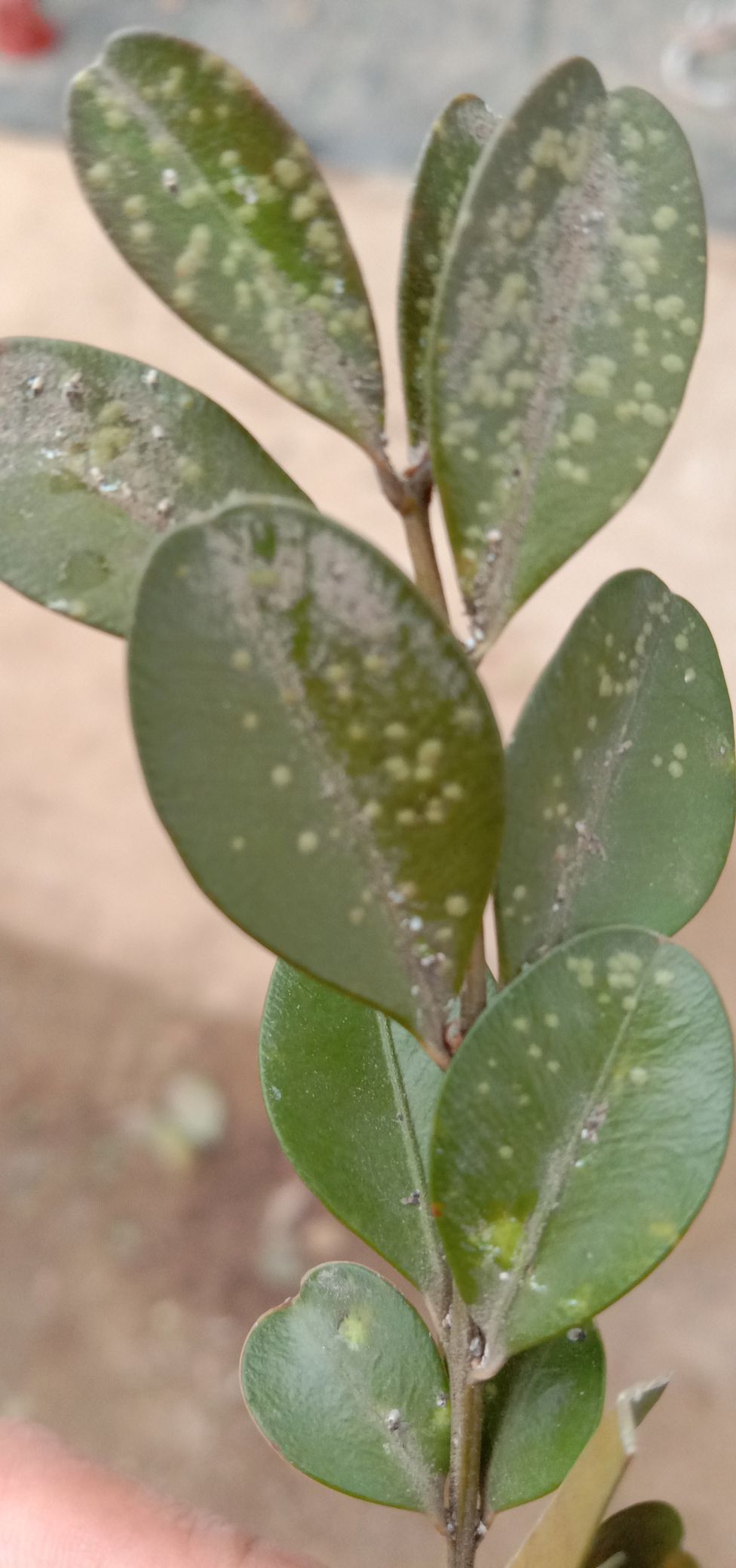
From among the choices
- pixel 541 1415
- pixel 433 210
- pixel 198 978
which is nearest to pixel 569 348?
pixel 433 210

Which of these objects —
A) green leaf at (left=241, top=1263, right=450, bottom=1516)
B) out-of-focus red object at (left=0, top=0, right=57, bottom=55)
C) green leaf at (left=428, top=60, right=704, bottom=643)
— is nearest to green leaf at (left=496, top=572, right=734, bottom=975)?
green leaf at (left=428, top=60, right=704, bottom=643)

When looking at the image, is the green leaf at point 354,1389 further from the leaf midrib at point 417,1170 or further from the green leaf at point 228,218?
the green leaf at point 228,218

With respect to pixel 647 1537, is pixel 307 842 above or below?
above

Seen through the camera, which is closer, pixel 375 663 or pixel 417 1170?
pixel 375 663

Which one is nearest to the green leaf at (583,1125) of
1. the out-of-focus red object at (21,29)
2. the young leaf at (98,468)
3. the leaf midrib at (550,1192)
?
the leaf midrib at (550,1192)

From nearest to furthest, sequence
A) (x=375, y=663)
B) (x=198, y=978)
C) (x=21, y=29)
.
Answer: (x=375, y=663), (x=198, y=978), (x=21, y=29)

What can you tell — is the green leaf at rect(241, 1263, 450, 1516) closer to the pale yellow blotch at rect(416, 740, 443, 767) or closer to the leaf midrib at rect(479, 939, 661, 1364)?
the leaf midrib at rect(479, 939, 661, 1364)

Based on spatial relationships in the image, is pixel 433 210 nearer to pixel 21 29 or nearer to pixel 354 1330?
pixel 354 1330

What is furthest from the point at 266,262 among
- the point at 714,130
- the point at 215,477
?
the point at 714,130
